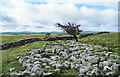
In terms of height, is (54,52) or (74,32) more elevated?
(74,32)

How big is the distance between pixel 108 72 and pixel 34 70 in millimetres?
5262

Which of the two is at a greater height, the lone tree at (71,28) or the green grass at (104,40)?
the lone tree at (71,28)

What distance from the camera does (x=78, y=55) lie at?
11789 mm

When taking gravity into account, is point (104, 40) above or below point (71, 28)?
below

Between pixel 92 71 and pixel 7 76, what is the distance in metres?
6.19

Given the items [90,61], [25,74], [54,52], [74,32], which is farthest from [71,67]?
[74,32]

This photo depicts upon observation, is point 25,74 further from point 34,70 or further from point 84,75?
point 84,75

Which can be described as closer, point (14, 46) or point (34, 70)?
point (34, 70)

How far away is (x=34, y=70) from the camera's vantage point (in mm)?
8352

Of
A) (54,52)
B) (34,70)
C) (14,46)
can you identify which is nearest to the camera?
(34,70)

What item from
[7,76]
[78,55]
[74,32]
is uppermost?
[74,32]

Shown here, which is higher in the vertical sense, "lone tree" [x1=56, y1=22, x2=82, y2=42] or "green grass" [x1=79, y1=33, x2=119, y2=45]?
"lone tree" [x1=56, y1=22, x2=82, y2=42]

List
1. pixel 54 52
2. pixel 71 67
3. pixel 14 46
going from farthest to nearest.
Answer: pixel 14 46
pixel 54 52
pixel 71 67

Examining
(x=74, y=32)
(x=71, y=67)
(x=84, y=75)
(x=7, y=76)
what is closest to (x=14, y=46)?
(x=74, y=32)
